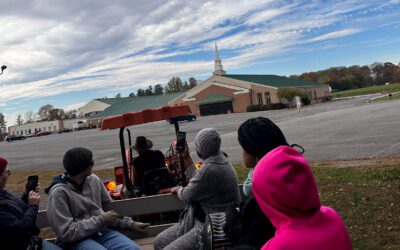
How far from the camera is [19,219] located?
3.80 meters

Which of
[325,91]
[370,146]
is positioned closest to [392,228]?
[370,146]

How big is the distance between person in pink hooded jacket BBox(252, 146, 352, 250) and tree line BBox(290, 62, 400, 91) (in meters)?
134

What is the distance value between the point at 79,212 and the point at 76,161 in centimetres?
52

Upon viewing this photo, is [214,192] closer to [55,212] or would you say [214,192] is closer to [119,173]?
[55,212]

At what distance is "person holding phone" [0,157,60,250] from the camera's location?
3.64 meters

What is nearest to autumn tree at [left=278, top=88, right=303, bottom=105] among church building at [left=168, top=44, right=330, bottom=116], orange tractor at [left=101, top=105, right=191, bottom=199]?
church building at [left=168, top=44, right=330, bottom=116]

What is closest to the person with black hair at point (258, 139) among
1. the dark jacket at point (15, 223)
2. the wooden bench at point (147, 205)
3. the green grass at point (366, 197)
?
the wooden bench at point (147, 205)

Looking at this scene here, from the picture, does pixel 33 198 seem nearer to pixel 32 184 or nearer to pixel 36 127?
pixel 32 184

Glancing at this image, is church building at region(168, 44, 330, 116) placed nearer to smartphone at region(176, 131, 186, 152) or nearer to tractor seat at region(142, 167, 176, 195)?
tractor seat at region(142, 167, 176, 195)

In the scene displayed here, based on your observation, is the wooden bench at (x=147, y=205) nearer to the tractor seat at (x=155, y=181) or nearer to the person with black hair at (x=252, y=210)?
the tractor seat at (x=155, y=181)

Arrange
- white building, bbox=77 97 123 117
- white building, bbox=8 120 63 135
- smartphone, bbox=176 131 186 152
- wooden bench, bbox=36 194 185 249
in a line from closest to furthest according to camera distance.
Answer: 1. wooden bench, bbox=36 194 185 249
2. smartphone, bbox=176 131 186 152
3. white building, bbox=77 97 123 117
4. white building, bbox=8 120 63 135

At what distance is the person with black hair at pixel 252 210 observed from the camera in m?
2.69

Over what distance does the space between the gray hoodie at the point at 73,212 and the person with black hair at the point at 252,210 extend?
175cm

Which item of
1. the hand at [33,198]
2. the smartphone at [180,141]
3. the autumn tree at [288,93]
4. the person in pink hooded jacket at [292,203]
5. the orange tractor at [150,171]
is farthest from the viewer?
the autumn tree at [288,93]
